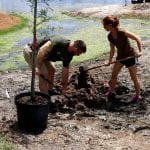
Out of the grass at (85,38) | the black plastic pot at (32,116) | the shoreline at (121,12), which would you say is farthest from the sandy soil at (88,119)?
the shoreline at (121,12)

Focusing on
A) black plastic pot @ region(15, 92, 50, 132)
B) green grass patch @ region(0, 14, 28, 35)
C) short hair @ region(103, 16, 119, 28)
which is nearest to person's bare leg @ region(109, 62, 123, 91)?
short hair @ region(103, 16, 119, 28)

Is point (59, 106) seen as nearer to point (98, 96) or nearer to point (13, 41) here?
Answer: point (98, 96)

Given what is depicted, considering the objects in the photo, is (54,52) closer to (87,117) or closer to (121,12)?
(87,117)

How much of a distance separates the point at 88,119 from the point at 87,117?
10cm

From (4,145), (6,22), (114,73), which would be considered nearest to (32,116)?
(4,145)

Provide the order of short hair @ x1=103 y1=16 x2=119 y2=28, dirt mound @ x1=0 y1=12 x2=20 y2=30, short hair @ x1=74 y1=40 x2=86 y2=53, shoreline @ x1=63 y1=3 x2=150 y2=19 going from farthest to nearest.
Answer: shoreline @ x1=63 y1=3 x2=150 y2=19, dirt mound @ x1=0 y1=12 x2=20 y2=30, short hair @ x1=103 y1=16 x2=119 y2=28, short hair @ x1=74 y1=40 x2=86 y2=53

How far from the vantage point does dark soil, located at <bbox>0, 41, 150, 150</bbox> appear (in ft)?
21.1

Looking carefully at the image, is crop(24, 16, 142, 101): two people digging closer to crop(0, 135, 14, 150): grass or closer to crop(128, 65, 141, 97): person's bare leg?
crop(128, 65, 141, 97): person's bare leg

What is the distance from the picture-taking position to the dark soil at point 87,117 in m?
6.42

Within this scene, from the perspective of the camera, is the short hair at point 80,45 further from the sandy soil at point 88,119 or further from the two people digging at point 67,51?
the sandy soil at point 88,119

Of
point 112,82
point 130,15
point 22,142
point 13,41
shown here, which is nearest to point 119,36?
point 112,82

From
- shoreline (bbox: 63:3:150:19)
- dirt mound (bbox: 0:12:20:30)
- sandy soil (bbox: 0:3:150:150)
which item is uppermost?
sandy soil (bbox: 0:3:150:150)

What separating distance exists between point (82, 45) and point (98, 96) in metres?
1.71

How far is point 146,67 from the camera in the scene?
10.4m
